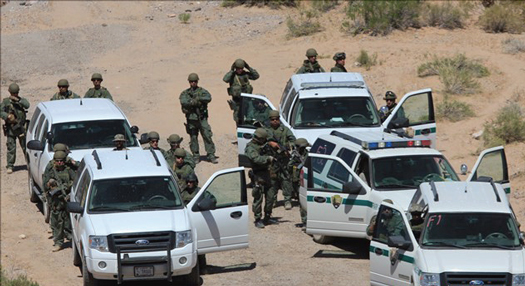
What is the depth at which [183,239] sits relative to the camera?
14133 mm

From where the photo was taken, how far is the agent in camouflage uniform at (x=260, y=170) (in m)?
17.6

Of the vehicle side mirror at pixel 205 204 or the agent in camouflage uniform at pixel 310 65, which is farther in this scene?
the agent in camouflage uniform at pixel 310 65

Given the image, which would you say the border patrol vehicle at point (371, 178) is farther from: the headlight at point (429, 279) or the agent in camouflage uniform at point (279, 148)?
the headlight at point (429, 279)

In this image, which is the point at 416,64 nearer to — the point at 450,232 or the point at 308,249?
the point at 308,249

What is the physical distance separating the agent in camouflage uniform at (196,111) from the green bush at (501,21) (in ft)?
44.9

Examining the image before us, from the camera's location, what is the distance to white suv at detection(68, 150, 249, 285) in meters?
13.9

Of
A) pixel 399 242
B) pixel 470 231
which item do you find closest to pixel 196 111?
pixel 399 242

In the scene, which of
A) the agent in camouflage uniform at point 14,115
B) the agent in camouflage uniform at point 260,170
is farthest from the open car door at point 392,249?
the agent in camouflage uniform at point 14,115

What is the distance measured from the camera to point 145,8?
4231cm

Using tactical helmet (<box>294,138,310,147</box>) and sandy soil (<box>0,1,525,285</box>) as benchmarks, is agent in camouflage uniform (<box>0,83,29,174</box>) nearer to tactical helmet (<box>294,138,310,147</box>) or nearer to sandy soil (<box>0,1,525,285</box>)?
sandy soil (<box>0,1,525,285</box>)

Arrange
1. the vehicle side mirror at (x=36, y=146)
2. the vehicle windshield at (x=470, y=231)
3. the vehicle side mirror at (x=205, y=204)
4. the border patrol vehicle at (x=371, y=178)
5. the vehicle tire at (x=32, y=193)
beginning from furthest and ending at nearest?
1. the vehicle tire at (x=32, y=193)
2. the vehicle side mirror at (x=36, y=146)
3. the border patrol vehicle at (x=371, y=178)
4. the vehicle side mirror at (x=205, y=204)
5. the vehicle windshield at (x=470, y=231)

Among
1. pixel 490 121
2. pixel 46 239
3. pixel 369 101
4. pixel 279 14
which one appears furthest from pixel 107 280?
pixel 279 14

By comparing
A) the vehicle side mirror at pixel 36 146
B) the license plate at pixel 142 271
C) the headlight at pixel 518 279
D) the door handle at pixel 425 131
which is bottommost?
the license plate at pixel 142 271

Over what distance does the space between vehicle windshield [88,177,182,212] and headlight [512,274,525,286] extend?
4803 millimetres
